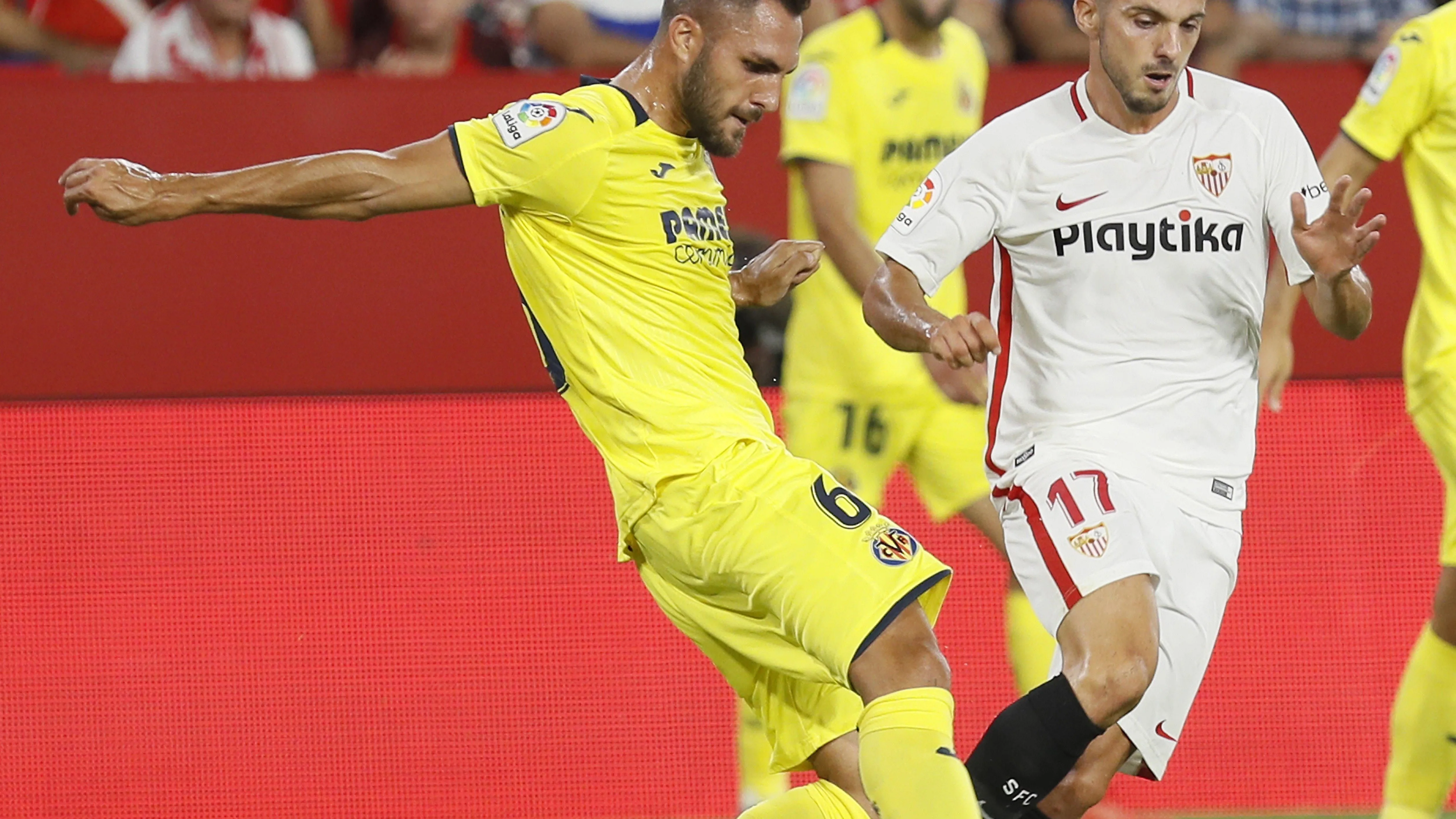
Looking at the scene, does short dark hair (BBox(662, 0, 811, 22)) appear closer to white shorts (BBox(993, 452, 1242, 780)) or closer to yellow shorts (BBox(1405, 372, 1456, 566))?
white shorts (BBox(993, 452, 1242, 780))

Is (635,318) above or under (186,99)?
under

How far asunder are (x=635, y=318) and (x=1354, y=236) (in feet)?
4.98

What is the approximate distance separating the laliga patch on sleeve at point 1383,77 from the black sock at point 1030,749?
82.2 inches

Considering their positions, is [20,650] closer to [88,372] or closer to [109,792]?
[109,792]

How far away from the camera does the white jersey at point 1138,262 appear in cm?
431

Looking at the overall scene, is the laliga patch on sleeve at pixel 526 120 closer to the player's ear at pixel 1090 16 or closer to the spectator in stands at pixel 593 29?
the player's ear at pixel 1090 16

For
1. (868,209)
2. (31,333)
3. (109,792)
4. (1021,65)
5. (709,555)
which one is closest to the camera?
(709,555)

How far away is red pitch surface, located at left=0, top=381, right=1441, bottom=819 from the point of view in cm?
565

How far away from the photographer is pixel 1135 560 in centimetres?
406

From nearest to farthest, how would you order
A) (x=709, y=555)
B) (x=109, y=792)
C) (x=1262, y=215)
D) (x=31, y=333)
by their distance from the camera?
(x=709, y=555) < (x=1262, y=215) < (x=109, y=792) < (x=31, y=333)

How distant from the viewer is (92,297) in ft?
22.8

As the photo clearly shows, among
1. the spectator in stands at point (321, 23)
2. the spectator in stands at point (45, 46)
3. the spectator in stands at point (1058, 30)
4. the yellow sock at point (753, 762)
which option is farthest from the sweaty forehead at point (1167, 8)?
the spectator in stands at point (45, 46)

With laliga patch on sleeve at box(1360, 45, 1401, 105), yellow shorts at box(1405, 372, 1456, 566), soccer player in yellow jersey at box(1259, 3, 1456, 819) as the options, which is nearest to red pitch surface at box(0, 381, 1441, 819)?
soccer player in yellow jersey at box(1259, 3, 1456, 819)

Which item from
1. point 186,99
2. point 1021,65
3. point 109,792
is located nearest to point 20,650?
point 109,792
